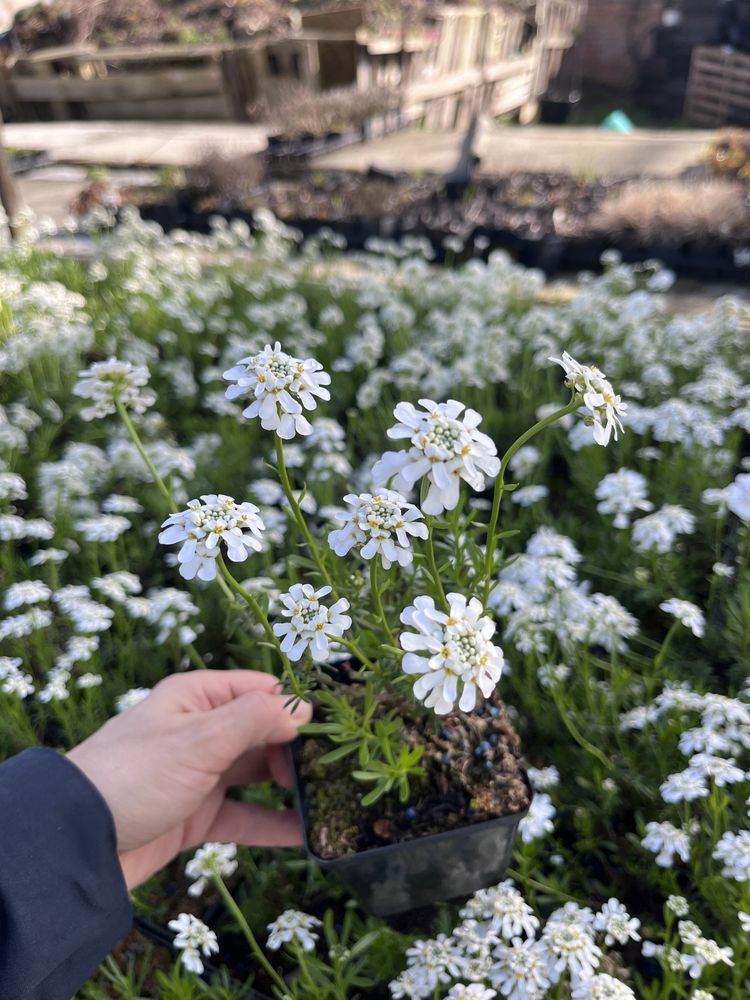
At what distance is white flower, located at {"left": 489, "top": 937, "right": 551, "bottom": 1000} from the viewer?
4.55 feet

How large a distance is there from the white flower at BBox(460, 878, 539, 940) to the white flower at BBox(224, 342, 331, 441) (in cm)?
103

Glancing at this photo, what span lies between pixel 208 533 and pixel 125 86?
54.7 ft

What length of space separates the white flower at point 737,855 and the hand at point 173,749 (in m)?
0.88

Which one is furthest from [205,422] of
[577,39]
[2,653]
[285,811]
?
[577,39]

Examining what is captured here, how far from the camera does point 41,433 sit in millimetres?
3533

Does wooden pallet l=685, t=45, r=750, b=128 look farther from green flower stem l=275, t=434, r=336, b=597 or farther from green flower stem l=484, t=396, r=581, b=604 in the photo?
green flower stem l=275, t=434, r=336, b=597

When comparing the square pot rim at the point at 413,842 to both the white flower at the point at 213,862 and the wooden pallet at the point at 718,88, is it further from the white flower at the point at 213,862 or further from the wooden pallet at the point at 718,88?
the wooden pallet at the point at 718,88

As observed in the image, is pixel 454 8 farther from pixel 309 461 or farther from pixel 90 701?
pixel 90 701

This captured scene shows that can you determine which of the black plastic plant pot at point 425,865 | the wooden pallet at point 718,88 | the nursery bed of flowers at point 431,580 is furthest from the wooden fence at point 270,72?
the black plastic plant pot at point 425,865

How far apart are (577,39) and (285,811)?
20.9 m

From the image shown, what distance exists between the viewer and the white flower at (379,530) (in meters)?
1.14

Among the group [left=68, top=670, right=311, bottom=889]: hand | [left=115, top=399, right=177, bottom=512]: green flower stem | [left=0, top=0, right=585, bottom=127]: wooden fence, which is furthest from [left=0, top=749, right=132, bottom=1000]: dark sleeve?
[left=0, top=0, right=585, bottom=127]: wooden fence

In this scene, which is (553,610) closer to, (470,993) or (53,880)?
(470,993)

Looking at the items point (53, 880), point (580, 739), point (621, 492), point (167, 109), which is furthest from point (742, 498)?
point (167, 109)
